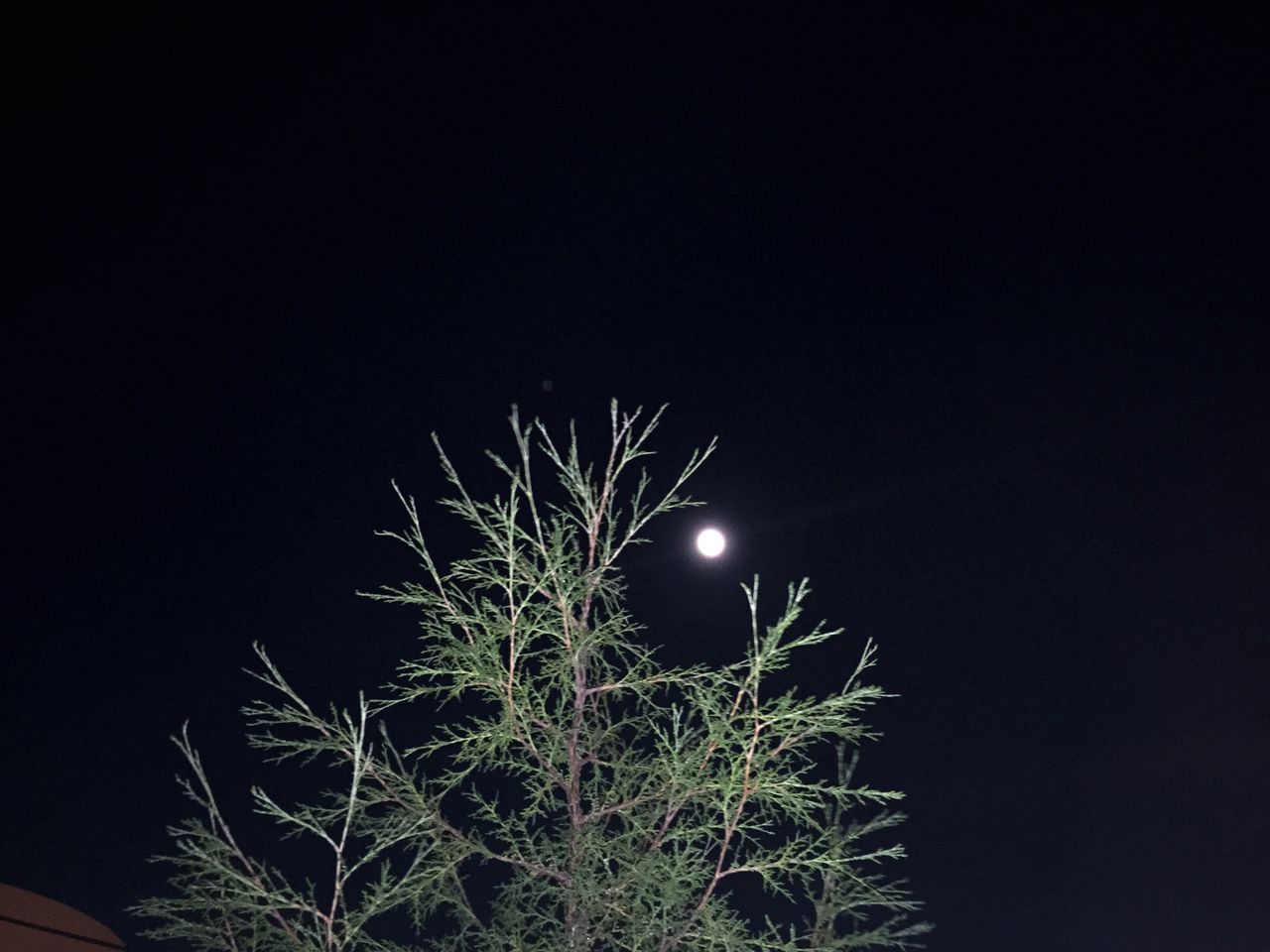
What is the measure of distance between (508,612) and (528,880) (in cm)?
102

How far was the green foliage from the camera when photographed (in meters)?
3.95

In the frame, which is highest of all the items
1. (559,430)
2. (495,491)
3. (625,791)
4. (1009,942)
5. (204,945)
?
(559,430)

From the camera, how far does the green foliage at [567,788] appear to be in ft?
13.0

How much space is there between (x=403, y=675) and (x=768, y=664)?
49.4 inches

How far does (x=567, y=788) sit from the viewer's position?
429 cm

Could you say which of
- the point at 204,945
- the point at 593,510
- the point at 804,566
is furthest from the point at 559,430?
the point at 204,945

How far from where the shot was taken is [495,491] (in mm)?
4301

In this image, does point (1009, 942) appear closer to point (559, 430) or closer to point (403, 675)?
point (559, 430)

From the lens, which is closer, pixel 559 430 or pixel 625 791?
pixel 625 791

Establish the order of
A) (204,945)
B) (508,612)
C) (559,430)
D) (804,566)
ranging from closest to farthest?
(204,945)
(508,612)
(559,430)
(804,566)

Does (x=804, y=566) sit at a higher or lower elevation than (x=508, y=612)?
higher

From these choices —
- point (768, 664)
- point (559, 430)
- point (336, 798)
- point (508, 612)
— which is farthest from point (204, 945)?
point (559, 430)

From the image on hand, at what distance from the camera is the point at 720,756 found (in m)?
4.13

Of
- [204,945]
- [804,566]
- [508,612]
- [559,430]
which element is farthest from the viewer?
[804,566]
